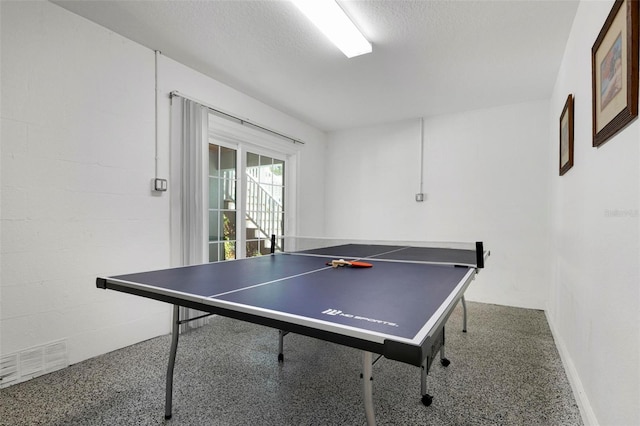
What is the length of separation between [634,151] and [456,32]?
1732mm

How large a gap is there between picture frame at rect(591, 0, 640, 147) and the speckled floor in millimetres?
1478

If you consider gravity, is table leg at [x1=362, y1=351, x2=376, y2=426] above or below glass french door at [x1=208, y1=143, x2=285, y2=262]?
below

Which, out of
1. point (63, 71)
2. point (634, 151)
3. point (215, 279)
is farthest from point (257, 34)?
point (634, 151)

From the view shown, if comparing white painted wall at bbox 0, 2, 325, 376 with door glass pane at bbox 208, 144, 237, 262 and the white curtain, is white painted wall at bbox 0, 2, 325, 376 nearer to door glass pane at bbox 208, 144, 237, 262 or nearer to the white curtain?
the white curtain

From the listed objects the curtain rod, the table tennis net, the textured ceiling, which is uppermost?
the textured ceiling

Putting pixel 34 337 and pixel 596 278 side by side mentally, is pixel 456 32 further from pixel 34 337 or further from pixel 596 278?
pixel 34 337

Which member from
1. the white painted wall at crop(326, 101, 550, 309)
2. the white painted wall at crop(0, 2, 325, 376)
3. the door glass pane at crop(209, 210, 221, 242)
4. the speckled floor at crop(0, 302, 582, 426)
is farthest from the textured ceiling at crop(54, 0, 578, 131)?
the speckled floor at crop(0, 302, 582, 426)

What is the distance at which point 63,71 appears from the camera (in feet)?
7.13

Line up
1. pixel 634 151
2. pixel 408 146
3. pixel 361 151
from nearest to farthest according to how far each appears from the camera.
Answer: pixel 634 151 → pixel 408 146 → pixel 361 151

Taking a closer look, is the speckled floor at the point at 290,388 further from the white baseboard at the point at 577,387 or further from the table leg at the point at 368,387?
the table leg at the point at 368,387

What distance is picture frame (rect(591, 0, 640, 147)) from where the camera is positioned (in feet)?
3.50

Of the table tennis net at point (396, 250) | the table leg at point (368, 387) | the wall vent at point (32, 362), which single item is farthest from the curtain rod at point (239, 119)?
the table leg at point (368, 387)

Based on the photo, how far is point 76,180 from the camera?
7.34 ft

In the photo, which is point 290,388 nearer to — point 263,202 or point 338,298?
point 338,298
